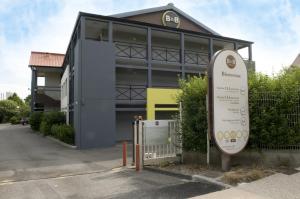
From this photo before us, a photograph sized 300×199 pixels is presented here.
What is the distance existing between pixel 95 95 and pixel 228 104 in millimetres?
11286

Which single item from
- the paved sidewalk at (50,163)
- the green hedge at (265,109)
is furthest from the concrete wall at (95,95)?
the green hedge at (265,109)

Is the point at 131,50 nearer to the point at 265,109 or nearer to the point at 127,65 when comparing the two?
the point at 127,65

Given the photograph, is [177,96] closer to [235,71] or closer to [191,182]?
[235,71]

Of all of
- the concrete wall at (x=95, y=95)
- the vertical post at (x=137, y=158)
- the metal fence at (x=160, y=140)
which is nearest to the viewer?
the vertical post at (x=137, y=158)

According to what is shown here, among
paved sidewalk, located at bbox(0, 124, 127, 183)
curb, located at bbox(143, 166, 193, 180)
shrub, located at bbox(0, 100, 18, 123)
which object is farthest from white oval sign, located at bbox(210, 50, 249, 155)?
shrub, located at bbox(0, 100, 18, 123)

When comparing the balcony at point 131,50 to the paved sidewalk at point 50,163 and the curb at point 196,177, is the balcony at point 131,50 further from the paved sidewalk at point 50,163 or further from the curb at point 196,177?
the curb at point 196,177

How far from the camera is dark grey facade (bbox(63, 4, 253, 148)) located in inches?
741

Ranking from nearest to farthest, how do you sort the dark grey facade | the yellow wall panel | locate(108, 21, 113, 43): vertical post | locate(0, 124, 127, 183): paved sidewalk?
locate(0, 124, 127, 183): paved sidewalk, the dark grey facade, locate(108, 21, 113, 43): vertical post, the yellow wall panel

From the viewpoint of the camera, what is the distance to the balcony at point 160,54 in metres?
21.3

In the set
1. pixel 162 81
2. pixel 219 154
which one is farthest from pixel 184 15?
pixel 219 154

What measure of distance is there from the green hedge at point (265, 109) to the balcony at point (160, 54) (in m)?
11.6

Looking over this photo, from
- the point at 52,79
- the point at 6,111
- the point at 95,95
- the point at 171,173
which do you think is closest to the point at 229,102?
the point at 171,173

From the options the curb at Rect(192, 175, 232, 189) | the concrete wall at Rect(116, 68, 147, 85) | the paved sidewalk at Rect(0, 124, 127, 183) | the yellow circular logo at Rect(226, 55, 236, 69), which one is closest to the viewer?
the curb at Rect(192, 175, 232, 189)

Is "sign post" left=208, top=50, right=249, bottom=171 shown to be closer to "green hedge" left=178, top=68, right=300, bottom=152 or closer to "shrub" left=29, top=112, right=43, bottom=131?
"green hedge" left=178, top=68, right=300, bottom=152
